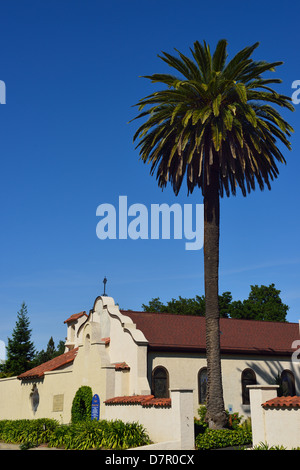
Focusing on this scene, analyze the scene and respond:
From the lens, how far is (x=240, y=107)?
79.7 feet

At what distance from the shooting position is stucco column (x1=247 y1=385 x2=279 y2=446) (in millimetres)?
17391

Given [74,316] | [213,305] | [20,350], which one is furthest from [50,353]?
[213,305]

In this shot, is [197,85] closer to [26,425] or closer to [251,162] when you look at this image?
[251,162]

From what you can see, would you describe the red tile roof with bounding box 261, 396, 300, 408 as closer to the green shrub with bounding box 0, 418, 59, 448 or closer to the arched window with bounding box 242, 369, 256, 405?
the arched window with bounding box 242, 369, 256, 405

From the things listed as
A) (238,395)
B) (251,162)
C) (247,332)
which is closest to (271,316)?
(247,332)

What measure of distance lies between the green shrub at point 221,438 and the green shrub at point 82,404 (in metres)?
7.85

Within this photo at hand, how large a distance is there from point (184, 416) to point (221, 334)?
13.3 m

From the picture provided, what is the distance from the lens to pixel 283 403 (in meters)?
16.8

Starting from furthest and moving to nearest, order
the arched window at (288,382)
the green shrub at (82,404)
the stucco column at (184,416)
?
the arched window at (288,382) → the green shrub at (82,404) → the stucco column at (184,416)

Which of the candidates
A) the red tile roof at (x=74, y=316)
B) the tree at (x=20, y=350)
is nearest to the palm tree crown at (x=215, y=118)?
the red tile roof at (x=74, y=316)

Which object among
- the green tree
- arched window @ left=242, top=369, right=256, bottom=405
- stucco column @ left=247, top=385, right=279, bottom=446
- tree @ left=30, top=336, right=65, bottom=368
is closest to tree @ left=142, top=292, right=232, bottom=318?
the green tree

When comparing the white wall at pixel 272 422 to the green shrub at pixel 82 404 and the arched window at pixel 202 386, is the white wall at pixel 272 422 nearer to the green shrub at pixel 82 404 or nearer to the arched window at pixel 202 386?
the arched window at pixel 202 386

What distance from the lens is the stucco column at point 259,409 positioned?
17391 millimetres

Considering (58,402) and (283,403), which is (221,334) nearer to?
(58,402)
